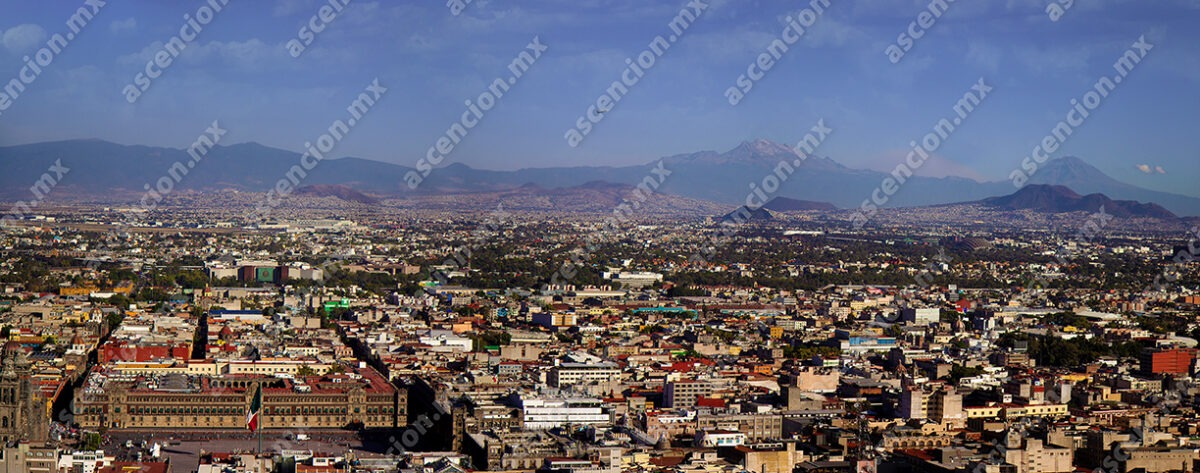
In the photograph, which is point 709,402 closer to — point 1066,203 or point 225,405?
point 225,405

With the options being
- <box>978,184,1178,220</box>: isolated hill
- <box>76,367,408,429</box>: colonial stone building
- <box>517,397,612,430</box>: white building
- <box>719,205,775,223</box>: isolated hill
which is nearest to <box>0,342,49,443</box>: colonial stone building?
<box>76,367,408,429</box>: colonial stone building

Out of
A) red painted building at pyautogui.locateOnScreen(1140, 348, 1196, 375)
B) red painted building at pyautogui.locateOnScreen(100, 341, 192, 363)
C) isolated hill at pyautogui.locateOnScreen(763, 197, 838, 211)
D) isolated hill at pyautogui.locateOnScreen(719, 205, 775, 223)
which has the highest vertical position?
isolated hill at pyautogui.locateOnScreen(763, 197, 838, 211)

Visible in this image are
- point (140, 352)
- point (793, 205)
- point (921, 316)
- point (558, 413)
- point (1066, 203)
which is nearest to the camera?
point (558, 413)

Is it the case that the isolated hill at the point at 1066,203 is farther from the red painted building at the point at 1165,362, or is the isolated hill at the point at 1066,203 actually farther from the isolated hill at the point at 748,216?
the red painted building at the point at 1165,362

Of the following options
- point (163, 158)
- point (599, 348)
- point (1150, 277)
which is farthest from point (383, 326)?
point (163, 158)

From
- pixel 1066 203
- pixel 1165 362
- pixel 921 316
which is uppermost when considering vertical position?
pixel 1066 203

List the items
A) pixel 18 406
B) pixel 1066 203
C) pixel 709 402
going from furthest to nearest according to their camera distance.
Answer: pixel 1066 203
pixel 709 402
pixel 18 406

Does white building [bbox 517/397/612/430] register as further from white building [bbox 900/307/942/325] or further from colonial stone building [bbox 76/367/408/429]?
white building [bbox 900/307/942/325]

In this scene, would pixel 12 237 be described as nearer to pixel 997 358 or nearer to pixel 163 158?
pixel 997 358

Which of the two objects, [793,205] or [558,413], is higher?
[793,205]

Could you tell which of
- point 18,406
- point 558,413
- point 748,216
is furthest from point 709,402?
point 748,216

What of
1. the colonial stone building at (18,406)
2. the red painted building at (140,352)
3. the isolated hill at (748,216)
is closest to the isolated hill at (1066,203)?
the isolated hill at (748,216)
